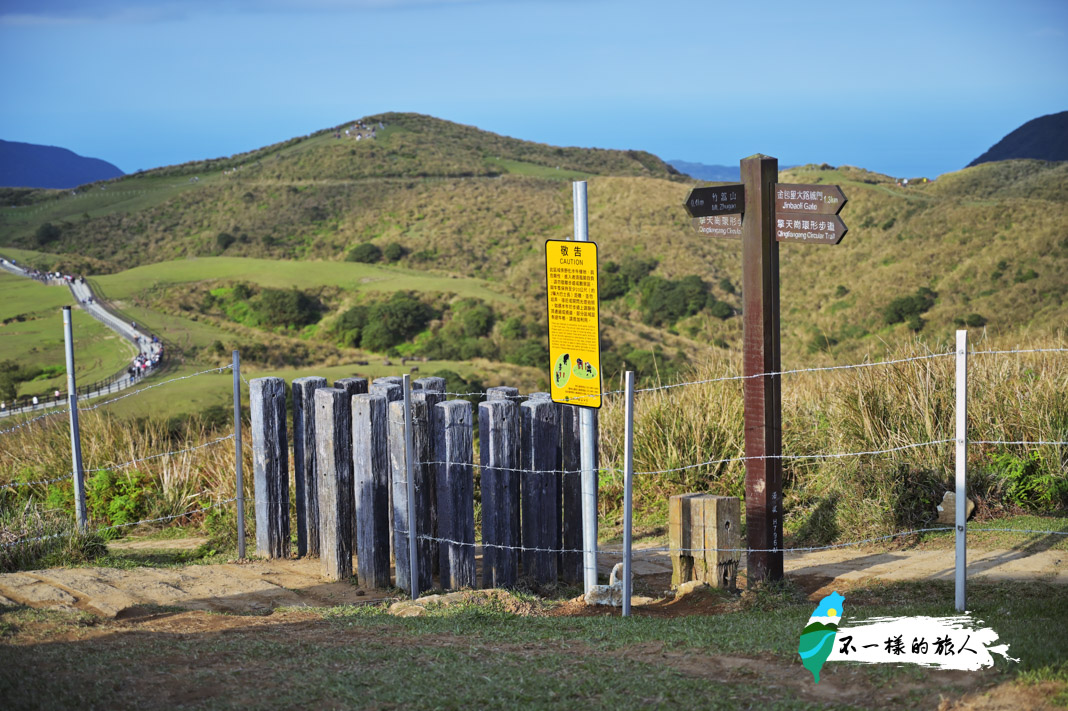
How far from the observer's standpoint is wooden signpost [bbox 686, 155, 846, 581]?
6363 mm

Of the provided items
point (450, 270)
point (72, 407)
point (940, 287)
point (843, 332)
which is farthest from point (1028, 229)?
point (72, 407)

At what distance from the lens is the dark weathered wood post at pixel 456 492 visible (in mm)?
6691

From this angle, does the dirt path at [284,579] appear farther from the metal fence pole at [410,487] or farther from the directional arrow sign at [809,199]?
the directional arrow sign at [809,199]

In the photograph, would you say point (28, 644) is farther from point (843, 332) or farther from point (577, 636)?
point (843, 332)

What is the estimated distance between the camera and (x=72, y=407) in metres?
8.41

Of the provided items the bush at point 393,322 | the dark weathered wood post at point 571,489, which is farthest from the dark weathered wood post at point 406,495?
the bush at point 393,322

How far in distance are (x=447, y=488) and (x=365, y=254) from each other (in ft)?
137

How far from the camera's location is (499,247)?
49.2 metres

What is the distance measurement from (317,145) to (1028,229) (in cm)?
4399

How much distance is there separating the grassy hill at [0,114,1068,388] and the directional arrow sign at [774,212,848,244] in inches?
801

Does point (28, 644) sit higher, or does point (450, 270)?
point (450, 270)

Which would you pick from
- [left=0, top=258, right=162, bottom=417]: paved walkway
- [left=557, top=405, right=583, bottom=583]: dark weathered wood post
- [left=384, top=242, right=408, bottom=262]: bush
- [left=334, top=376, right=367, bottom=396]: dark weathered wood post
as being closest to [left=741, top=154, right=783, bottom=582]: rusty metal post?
[left=557, top=405, right=583, bottom=583]: dark weathered wood post

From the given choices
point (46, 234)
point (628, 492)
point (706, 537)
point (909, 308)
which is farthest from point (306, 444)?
point (46, 234)

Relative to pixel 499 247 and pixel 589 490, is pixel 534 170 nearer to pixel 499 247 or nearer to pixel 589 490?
pixel 499 247
